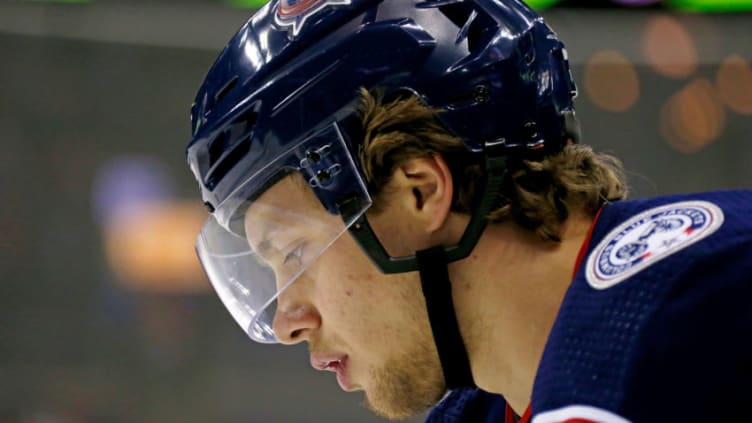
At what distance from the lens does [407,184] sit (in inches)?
50.9

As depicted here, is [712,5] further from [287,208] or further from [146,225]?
[287,208]

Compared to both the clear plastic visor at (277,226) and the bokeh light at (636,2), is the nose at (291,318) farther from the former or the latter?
the bokeh light at (636,2)

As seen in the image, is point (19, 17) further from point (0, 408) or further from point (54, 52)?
point (0, 408)

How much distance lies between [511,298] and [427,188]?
0.18m

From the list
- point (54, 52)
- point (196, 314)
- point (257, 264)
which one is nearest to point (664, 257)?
point (257, 264)

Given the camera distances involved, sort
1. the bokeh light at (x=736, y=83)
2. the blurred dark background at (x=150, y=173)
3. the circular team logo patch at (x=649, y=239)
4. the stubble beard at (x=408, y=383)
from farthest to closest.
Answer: the bokeh light at (x=736, y=83) → the blurred dark background at (x=150, y=173) → the stubble beard at (x=408, y=383) → the circular team logo patch at (x=649, y=239)

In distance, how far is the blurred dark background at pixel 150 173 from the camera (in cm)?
357

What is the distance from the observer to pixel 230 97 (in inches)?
52.4

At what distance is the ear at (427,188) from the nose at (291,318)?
22 cm

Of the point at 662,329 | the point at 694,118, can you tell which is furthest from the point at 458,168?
the point at 694,118

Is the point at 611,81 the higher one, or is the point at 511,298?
the point at 511,298

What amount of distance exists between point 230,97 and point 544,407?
→ 2.15ft

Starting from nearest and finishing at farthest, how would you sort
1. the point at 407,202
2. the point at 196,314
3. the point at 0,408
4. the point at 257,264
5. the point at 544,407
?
the point at 544,407 < the point at 407,202 < the point at 257,264 < the point at 0,408 < the point at 196,314

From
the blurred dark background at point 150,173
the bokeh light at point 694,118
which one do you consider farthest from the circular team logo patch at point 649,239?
the bokeh light at point 694,118
